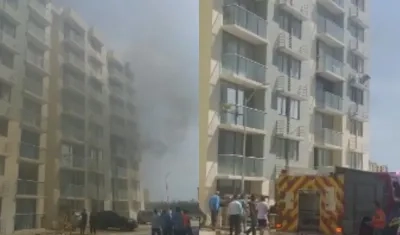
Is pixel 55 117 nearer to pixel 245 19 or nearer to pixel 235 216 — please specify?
pixel 235 216

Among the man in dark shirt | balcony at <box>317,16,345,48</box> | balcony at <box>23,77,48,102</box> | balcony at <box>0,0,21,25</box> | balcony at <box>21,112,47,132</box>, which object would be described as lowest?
the man in dark shirt

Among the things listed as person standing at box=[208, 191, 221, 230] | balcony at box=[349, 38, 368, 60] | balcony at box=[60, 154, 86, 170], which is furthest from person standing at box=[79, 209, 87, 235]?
balcony at box=[349, 38, 368, 60]

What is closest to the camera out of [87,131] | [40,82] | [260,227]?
[40,82]

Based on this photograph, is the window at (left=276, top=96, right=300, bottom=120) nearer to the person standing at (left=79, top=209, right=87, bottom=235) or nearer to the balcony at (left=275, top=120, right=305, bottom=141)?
the balcony at (left=275, top=120, right=305, bottom=141)

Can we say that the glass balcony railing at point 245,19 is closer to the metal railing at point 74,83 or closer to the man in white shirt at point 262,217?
the man in white shirt at point 262,217

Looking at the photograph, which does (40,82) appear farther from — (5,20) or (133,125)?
(133,125)

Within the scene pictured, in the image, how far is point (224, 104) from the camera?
32.8m

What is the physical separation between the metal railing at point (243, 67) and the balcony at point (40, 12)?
29.5 metres

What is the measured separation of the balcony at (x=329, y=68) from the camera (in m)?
44.5

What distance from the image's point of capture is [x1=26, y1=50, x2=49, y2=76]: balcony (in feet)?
10.6

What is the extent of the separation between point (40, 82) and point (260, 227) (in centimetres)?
1706

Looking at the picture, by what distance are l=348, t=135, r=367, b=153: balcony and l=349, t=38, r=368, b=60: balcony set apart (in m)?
6.31

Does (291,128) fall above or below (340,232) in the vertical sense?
above

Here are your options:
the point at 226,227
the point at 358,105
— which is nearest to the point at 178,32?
the point at 226,227
